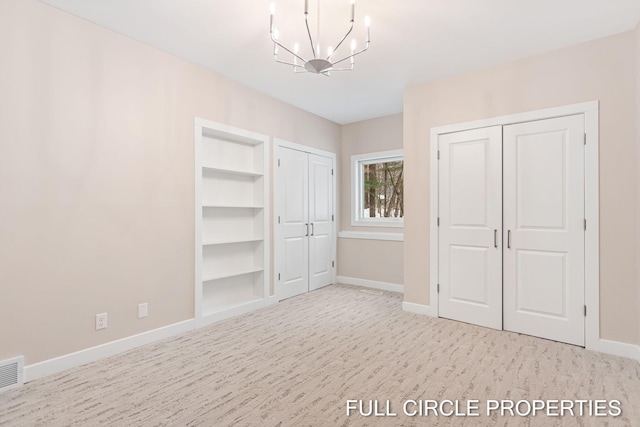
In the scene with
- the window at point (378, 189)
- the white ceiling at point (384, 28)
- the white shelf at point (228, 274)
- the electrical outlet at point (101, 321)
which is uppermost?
the white ceiling at point (384, 28)

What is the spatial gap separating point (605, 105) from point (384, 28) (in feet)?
6.47

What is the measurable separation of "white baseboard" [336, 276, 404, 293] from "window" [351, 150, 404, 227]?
890 millimetres

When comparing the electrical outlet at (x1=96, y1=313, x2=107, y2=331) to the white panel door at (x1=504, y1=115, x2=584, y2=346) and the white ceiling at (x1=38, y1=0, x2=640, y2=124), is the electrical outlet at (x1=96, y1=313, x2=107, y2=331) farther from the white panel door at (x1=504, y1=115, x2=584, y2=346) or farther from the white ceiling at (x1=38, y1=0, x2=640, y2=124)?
the white panel door at (x1=504, y1=115, x2=584, y2=346)

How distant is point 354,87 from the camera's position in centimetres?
397

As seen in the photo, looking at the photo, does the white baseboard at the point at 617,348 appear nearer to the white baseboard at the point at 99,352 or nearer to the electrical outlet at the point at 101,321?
the white baseboard at the point at 99,352

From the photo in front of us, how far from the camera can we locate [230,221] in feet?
13.4

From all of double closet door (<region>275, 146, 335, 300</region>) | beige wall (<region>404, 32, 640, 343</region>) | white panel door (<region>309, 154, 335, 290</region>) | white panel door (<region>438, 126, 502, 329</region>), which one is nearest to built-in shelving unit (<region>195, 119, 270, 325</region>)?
double closet door (<region>275, 146, 335, 300</region>)

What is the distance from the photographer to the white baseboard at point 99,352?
7.74 feet

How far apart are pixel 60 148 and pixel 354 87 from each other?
2.95 metres

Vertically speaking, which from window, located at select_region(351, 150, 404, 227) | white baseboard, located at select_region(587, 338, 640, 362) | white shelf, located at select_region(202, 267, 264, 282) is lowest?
white baseboard, located at select_region(587, 338, 640, 362)

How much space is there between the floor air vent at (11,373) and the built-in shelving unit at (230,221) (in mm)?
1391

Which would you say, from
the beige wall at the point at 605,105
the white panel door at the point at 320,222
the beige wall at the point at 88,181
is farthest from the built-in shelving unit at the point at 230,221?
the beige wall at the point at 605,105

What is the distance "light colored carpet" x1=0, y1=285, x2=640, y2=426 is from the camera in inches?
76.2

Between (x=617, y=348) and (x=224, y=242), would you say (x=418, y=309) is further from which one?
(x=224, y=242)
